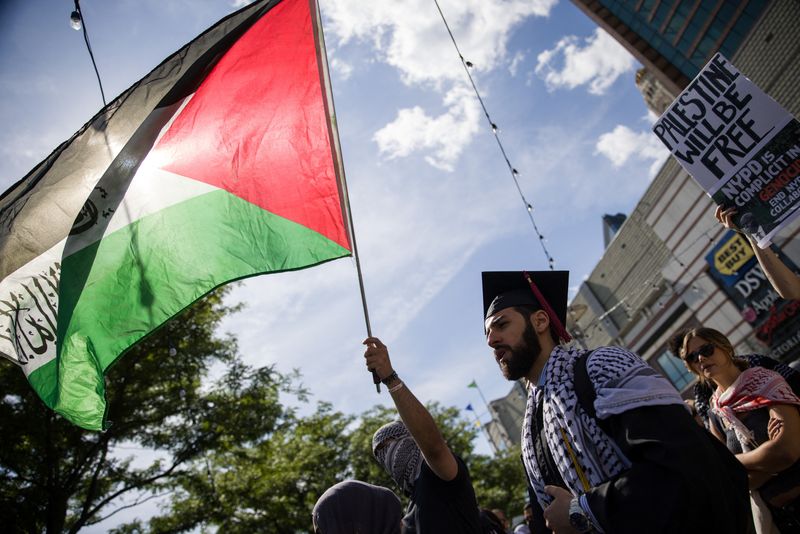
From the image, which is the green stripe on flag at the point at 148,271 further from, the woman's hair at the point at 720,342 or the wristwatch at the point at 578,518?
the woman's hair at the point at 720,342

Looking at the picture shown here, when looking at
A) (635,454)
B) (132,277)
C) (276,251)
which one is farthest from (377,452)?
(132,277)

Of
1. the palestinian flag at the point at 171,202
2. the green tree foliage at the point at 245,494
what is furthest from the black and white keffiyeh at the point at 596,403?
→ the green tree foliage at the point at 245,494

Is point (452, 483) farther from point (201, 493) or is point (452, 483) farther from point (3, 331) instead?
point (201, 493)

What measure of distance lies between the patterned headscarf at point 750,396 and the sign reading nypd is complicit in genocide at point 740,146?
3.35ft

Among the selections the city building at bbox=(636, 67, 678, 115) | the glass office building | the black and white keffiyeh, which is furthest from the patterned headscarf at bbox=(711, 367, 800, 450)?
the city building at bbox=(636, 67, 678, 115)

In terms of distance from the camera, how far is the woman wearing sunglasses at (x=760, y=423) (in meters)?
2.76

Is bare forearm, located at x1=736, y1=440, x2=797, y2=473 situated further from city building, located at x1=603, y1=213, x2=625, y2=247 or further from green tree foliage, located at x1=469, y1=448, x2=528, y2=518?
city building, located at x1=603, y1=213, x2=625, y2=247

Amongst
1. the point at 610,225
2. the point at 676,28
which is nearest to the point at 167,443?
the point at 676,28

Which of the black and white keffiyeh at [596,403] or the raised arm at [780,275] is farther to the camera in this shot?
the raised arm at [780,275]

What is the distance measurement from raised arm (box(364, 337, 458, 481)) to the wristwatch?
3.02 ft

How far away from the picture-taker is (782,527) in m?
2.97

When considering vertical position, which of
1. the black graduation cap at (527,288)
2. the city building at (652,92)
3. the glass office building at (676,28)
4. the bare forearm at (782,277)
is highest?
the city building at (652,92)

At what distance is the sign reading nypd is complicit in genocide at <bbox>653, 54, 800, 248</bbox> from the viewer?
348 centimetres

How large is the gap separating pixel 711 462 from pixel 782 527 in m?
2.34
